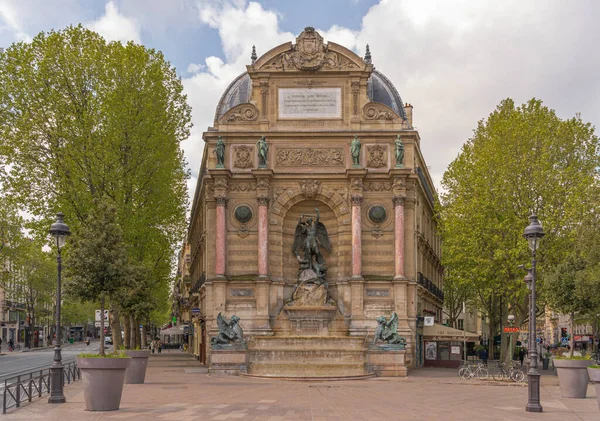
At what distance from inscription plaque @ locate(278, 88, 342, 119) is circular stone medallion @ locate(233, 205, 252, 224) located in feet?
18.2

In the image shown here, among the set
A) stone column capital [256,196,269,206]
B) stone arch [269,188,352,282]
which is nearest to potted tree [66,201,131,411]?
stone column capital [256,196,269,206]

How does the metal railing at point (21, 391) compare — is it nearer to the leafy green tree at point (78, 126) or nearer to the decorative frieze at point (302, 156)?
the leafy green tree at point (78, 126)

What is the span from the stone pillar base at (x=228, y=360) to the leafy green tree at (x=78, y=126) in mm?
5781

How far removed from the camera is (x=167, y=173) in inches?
1742

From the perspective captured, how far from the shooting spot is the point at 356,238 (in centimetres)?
4347

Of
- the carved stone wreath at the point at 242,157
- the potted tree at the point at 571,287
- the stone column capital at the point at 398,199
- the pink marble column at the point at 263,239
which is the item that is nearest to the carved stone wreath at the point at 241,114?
the carved stone wreath at the point at 242,157

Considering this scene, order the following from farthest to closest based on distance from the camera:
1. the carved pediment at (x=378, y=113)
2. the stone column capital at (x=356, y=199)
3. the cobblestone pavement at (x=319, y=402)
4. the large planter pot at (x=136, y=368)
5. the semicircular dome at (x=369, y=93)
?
the semicircular dome at (x=369, y=93)
the carved pediment at (x=378, y=113)
the stone column capital at (x=356, y=199)
the large planter pot at (x=136, y=368)
the cobblestone pavement at (x=319, y=402)

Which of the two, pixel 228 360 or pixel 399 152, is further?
pixel 399 152

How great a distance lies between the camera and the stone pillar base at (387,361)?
37594mm

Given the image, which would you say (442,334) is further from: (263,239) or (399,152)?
(263,239)

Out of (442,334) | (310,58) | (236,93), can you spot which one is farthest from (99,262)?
(442,334)

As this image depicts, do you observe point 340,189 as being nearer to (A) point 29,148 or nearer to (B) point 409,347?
(B) point 409,347

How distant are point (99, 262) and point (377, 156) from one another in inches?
781

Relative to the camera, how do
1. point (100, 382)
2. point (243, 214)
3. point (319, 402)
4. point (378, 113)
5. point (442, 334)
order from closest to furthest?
point (100, 382) < point (319, 402) < point (243, 214) < point (378, 113) < point (442, 334)
